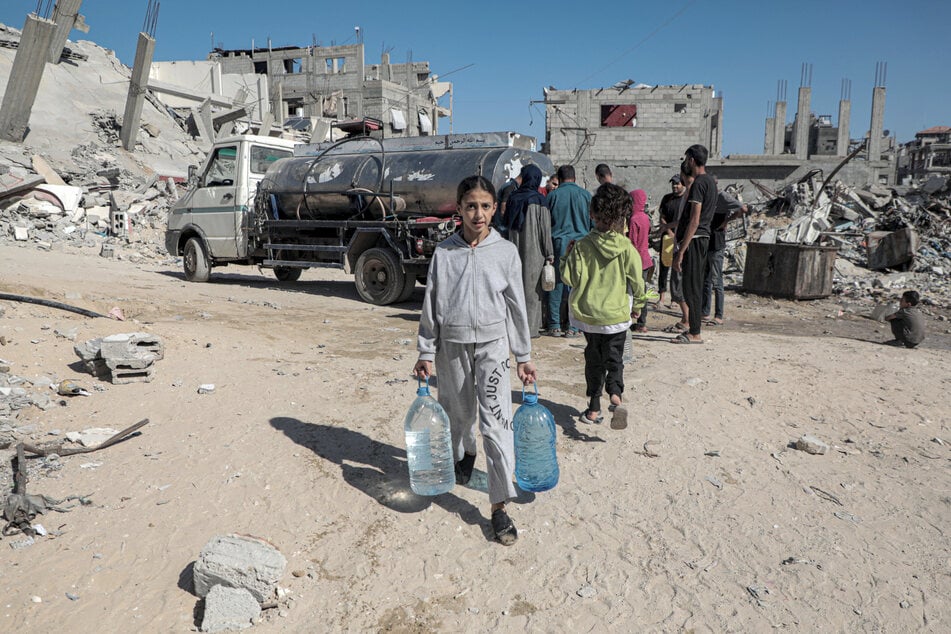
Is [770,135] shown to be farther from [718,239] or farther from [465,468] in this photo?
[465,468]

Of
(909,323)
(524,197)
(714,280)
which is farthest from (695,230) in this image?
(909,323)

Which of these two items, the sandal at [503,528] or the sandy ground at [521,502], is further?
the sandal at [503,528]

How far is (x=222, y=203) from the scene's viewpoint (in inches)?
417

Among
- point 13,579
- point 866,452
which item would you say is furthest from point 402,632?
point 866,452

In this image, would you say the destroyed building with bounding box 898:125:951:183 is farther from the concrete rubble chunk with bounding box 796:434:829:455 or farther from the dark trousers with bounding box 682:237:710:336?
the concrete rubble chunk with bounding box 796:434:829:455

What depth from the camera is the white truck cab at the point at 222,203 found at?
10.4m

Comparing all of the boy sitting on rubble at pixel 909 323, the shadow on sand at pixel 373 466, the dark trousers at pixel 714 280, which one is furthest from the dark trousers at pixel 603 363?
the boy sitting on rubble at pixel 909 323

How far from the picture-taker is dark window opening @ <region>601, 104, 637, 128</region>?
26.4 metres

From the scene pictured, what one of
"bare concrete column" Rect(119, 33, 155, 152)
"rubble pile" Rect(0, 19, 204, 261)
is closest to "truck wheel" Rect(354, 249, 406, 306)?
"rubble pile" Rect(0, 19, 204, 261)

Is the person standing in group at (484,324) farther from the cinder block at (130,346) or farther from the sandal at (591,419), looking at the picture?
the cinder block at (130,346)

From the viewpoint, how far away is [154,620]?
2447 mm

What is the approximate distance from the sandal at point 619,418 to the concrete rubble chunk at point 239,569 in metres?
2.23

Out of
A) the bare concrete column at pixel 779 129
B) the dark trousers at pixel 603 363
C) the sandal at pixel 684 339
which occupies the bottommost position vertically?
the sandal at pixel 684 339

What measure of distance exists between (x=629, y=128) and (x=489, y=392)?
80.1 ft
